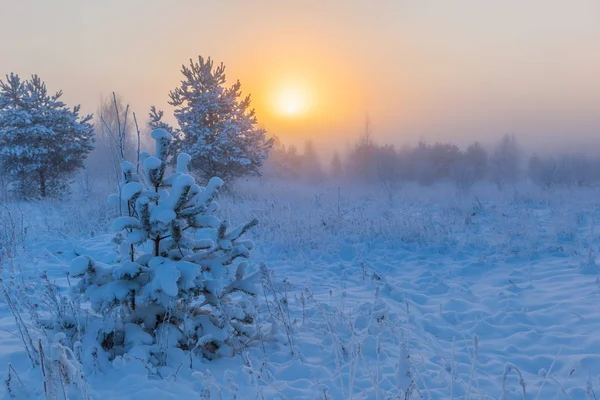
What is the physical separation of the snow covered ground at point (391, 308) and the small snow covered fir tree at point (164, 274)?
209 millimetres

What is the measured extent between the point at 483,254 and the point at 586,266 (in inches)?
64.0

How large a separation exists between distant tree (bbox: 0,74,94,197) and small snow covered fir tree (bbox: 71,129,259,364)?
1605 cm

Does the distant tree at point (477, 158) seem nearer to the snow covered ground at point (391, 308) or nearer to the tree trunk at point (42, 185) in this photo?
the snow covered ground at point (391, 308)

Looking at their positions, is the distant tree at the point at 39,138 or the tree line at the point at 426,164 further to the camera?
the tree line at the point at 426,164

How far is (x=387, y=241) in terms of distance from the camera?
8109 millimetres

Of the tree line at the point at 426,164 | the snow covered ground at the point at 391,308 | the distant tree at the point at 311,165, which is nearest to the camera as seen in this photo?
the snow covered ground at the point at 391,308

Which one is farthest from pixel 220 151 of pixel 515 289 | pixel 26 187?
pixel 515 289

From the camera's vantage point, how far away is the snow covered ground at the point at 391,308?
8.59ft

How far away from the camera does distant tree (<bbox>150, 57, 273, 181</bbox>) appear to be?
17156mm

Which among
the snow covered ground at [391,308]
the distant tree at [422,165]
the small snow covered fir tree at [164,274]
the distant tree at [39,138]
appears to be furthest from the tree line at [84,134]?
the distant tree at [422,165]

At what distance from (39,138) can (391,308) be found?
57.2ft

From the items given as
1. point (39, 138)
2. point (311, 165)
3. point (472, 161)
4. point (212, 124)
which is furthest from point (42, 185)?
point (472, 161)

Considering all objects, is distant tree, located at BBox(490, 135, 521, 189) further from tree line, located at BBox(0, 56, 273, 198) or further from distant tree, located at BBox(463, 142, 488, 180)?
tree line, located at BBox(0, 56, 273, 198)

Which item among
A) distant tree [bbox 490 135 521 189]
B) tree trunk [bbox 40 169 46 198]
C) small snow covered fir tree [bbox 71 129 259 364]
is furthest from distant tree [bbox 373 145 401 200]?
small snow covered fir tree [bbox 71 129 259 364]
